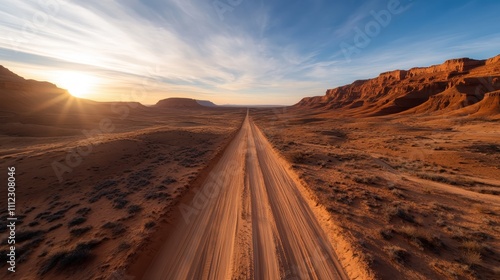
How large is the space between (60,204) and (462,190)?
23.4m

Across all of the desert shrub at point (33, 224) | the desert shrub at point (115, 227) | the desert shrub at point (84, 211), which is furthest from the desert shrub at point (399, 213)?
the desert shrub at point (33, 224)

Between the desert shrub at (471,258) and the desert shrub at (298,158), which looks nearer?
the desert shrub at (471,258)

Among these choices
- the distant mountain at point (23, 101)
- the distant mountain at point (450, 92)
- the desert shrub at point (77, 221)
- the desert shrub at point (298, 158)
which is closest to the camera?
the desert shrub at point (77, 221)

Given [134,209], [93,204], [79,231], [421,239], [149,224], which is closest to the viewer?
[421,239]

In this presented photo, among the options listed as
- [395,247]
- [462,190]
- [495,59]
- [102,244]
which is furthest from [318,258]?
[495,59]

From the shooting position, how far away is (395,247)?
662 centimetres

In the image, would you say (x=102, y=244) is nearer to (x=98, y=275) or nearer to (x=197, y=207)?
(x=98, y=275)

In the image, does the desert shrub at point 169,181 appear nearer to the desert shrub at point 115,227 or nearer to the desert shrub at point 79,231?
the desert shrub at point 115,227

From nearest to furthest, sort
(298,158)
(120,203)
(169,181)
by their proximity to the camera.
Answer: (120,203) → (169,181) → (298,158)

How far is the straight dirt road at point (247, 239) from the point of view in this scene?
582 cm

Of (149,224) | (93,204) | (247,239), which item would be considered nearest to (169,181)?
(93,204)

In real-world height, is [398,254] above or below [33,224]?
above

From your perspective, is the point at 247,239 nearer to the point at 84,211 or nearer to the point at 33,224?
the point at 84,211

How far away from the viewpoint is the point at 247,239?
7148 millimetres
